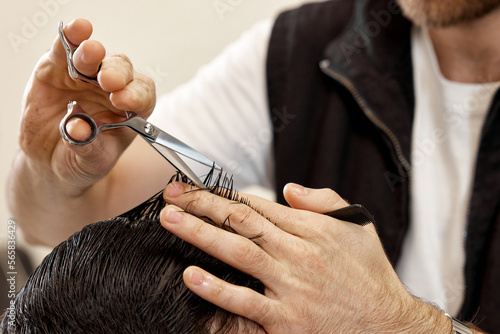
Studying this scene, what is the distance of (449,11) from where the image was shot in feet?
3.28

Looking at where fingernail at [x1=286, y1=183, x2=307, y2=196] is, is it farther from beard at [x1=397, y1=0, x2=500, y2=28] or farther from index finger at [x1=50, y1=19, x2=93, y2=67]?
beard at [x1=397, y1=0, x2=500, y2=28]

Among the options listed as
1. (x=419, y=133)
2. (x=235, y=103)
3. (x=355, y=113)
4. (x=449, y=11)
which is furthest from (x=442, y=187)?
(x=235, y=103)

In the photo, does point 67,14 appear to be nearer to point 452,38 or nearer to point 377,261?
point 377,261

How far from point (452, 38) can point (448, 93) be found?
0.12m

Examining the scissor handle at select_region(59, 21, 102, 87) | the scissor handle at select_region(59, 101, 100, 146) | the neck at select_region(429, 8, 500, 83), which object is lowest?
the neck at select_region(429, 8, 500, 83)

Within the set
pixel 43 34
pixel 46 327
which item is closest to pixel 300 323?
pixel 46 327

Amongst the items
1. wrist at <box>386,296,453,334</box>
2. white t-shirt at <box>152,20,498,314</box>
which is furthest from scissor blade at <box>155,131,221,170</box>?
white t-shirt at <box>152,20,498,314</box>

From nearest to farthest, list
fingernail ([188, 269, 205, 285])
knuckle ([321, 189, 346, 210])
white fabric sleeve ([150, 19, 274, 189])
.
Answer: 1. fingernail ([188, 269, 205, 285])
2. knuckle ([321, 189, 346, 210])
3. white fabric sleeve ([150, 19, 274, 189])

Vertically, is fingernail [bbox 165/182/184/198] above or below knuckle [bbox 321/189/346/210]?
above

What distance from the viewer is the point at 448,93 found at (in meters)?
1.06

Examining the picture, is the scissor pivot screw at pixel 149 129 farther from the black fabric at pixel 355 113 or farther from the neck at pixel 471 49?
the neck at pixel 471 49

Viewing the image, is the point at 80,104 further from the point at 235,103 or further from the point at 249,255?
the point at 235,103

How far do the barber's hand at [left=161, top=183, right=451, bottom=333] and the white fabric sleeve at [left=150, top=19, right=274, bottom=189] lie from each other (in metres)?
0.60

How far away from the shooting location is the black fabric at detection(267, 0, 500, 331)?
3.34ft
